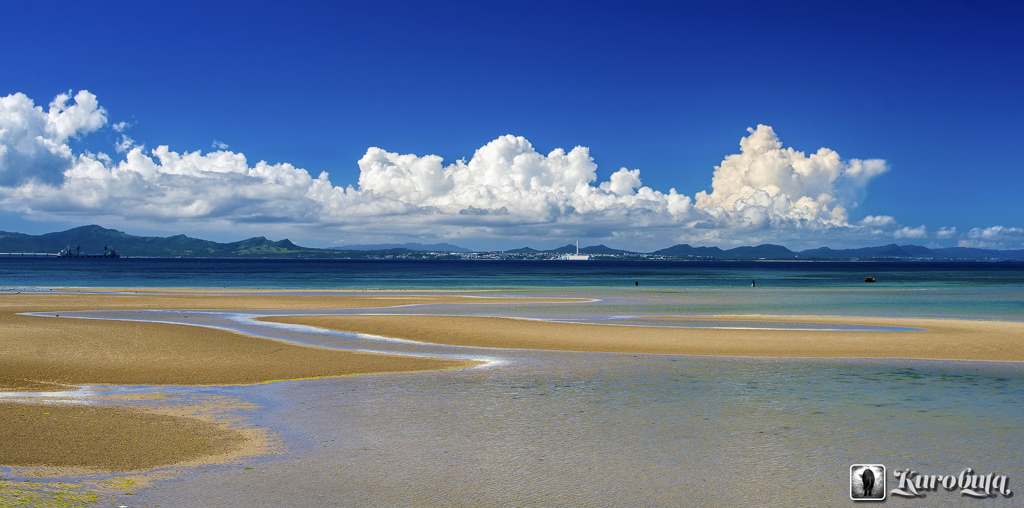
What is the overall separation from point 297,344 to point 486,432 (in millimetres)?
15413

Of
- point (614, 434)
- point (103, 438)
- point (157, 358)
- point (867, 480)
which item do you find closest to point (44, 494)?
point (103, 438)

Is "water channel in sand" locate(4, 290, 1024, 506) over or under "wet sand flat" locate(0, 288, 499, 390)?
under

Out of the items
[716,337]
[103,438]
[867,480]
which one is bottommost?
[716,337]

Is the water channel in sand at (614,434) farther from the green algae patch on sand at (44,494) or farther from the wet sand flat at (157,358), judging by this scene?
the wet sand flat at (157,358)

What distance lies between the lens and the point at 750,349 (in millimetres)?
25156

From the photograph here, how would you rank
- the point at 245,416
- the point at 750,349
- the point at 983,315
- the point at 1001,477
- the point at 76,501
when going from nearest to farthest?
the point at 76,501 < the point at 1001,477 < the point at 245,416 < the point at 750,349 < the point at 983,315

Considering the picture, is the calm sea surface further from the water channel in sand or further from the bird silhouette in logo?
the bird silhouette in logo

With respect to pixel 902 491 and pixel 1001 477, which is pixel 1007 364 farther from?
pixel 902 491

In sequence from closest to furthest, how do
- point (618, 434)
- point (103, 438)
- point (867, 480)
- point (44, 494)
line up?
point (44, 494) → point (867, 480) → point (103, 438) → point (618, 434)

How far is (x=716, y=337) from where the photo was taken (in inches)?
1139

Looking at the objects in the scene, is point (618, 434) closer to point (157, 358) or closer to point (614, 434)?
point (614, 434)

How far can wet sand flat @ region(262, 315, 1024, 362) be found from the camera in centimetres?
2453

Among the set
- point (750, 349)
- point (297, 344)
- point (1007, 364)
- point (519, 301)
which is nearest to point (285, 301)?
point (519, 301)

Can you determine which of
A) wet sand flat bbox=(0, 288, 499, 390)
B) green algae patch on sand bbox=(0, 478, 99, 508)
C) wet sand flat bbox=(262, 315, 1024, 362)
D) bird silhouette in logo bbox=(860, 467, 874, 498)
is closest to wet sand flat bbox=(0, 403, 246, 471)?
green algae patch on sand bbox=(0, 478, 99, 508)
